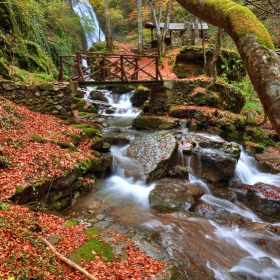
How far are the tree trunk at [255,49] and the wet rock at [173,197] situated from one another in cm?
492

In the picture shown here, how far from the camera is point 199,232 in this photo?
17.6ft

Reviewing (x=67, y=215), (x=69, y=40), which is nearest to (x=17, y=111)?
(x=67, y=215)

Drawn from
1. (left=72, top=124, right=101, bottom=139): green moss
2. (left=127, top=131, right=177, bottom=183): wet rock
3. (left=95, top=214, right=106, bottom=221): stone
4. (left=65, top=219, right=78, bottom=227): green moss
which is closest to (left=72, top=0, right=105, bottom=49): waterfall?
(left=72, top=124, right=101, bottom=139): green moss

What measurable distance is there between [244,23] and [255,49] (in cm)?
29

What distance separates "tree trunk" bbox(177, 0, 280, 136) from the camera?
4.65 ft

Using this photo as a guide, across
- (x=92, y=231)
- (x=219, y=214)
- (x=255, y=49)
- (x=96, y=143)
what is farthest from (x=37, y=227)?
(x=219, y=214)

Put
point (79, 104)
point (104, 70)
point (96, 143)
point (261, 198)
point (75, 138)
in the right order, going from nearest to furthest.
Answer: point (261, 198)
point (75, 138)
point (96, 143)
point (104, 70)
point (79, 104)

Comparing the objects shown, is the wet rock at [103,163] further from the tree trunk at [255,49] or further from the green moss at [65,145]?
the tree trunk at [255,49]

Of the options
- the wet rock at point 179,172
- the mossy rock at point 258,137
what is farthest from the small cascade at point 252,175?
the mossy rock at point 258,137

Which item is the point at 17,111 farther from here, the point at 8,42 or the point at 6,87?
the point at 8,42

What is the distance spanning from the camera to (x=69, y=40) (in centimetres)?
2156

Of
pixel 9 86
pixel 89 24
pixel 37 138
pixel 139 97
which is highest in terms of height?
pixel 89 24

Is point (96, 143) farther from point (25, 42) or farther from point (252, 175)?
point (25, 42)

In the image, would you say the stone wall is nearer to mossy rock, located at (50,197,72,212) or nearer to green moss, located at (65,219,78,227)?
mossy rock, located at (50,197,72,212)
